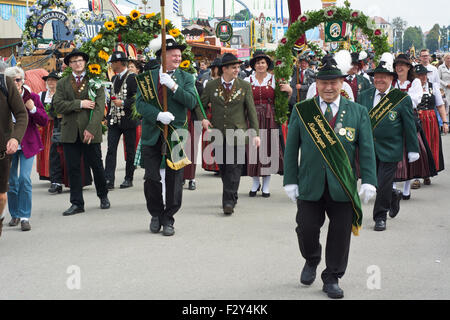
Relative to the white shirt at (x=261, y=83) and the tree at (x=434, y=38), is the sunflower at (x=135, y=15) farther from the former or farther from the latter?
the tree at (x=434, y=38)

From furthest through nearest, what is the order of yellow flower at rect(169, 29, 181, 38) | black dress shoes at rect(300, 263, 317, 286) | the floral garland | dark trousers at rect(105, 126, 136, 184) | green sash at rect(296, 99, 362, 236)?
the floral garland
dark trousers at rect(105, 126, 136, 184)
yellow flower at rect(169, 29, 181, 38)
black dress shoes at rect(300, 263, 317, 286)
green sash at rect(296, 99, 362, 236)

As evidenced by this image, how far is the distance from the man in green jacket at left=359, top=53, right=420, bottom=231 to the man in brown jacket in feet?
12.2

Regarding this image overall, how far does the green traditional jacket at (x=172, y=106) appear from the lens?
23.3 ft

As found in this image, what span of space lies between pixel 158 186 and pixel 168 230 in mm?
493

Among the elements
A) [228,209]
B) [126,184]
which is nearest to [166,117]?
[228,209]

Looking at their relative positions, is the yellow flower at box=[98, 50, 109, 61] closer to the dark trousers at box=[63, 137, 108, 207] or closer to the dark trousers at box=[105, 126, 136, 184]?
the dark trousers at box=[63, 137, 108, 207]

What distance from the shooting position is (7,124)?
21.4ft

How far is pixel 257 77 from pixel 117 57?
7.39ft

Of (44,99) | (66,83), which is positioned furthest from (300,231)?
(44,99)

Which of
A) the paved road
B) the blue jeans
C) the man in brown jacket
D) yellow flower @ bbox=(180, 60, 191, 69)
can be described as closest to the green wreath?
the paved road

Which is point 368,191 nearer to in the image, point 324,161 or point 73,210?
point 324,161

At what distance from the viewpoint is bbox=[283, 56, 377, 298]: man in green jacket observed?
4.87 m

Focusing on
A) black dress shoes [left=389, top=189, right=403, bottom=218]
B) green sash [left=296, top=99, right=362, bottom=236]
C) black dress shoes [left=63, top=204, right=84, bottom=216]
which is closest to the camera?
green sash [left=296, top=99, right=362, bottom=236]
